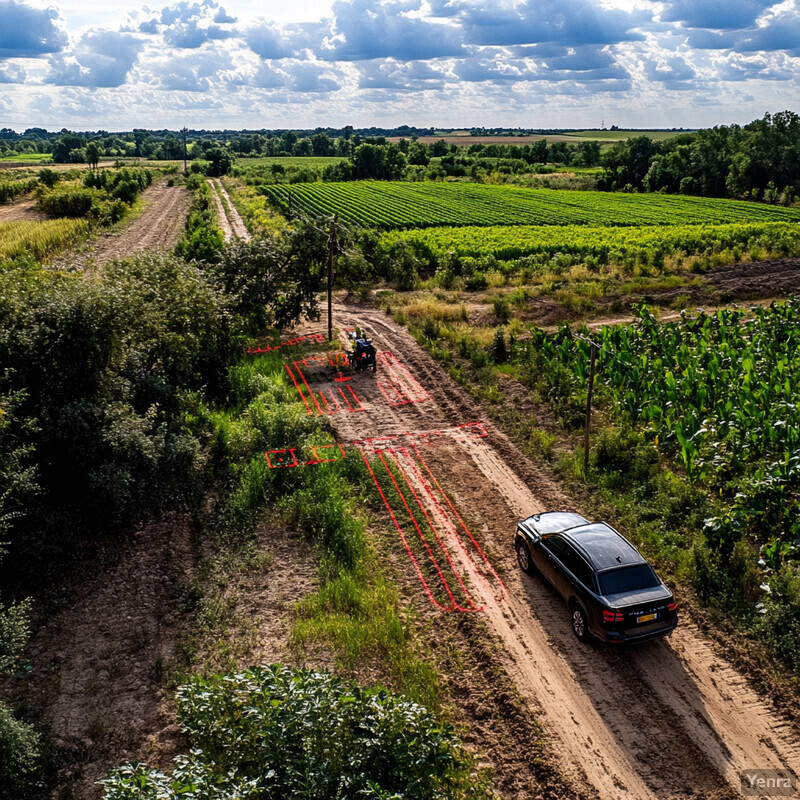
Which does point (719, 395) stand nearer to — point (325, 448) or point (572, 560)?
point (572, 560)

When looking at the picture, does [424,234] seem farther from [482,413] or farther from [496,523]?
[496,523]

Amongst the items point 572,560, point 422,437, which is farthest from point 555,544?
point 422,437

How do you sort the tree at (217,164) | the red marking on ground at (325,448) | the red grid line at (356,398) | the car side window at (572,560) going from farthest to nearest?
1. the tree at (217,164)
2. the red grid line at (356,398)
3. the red marking on ground at (325,448)
4. the car side window at (572,560)

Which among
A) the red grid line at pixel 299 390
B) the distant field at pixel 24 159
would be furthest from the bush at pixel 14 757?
the distant field at pixel 24 159

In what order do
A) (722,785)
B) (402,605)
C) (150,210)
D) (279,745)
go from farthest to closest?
1. (150,210)
2. (402,605)
3. (722,785)
4. (279,745)

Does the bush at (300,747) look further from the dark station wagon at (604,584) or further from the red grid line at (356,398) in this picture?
the red grid line at (356,398)

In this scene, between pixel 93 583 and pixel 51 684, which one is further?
pixel 93 583

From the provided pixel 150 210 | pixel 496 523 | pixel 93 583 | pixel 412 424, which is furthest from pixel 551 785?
pixel 150 210
